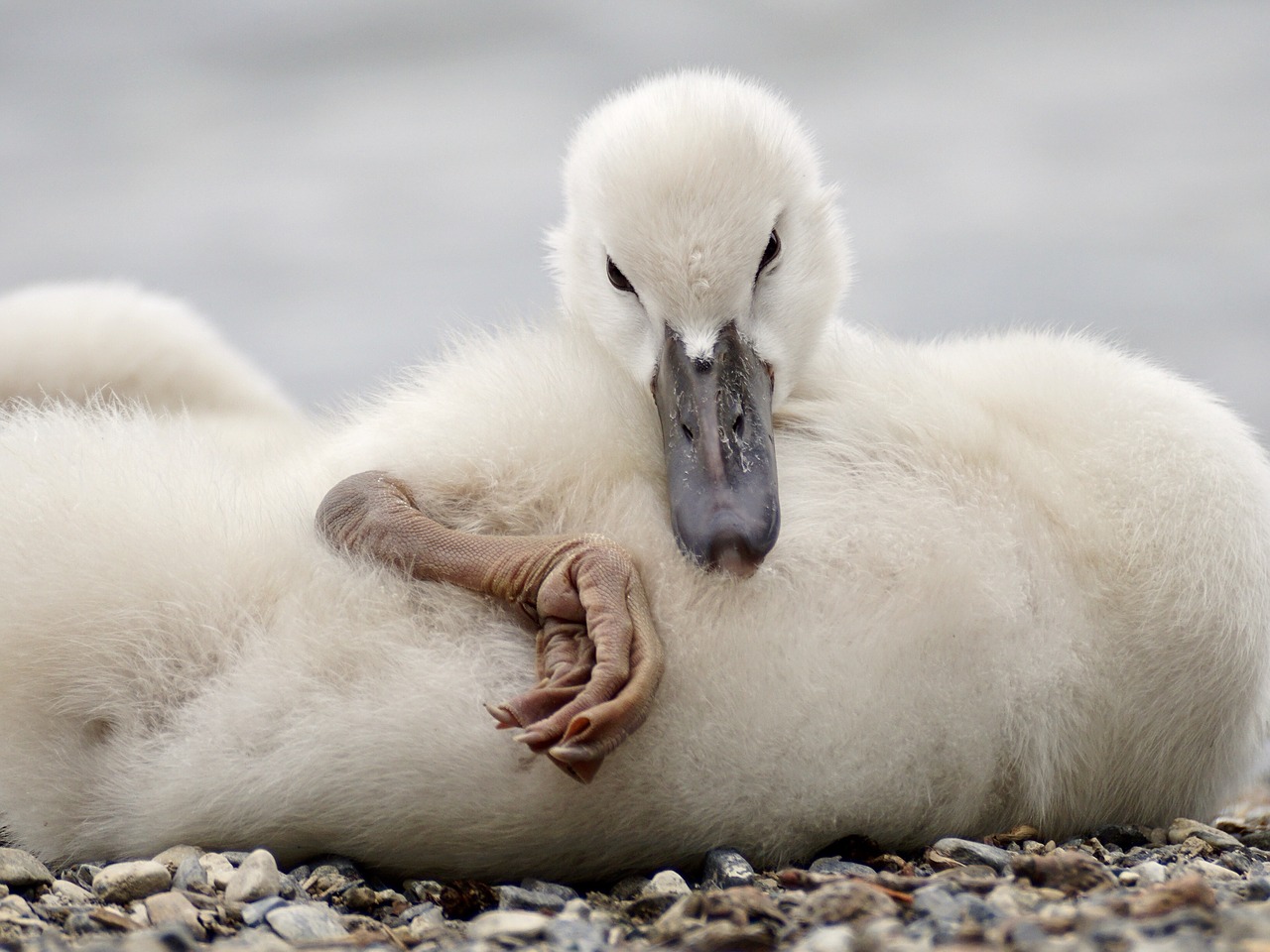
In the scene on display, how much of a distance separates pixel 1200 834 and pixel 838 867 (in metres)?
0.97

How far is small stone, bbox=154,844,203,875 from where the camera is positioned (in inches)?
111

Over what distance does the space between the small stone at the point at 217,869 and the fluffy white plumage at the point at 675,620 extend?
74 mm

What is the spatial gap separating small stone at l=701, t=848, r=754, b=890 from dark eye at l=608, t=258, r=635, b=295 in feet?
4.89

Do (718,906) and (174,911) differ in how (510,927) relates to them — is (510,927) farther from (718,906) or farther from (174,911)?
(174,911)

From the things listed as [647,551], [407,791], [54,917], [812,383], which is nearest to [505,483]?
[647,551]

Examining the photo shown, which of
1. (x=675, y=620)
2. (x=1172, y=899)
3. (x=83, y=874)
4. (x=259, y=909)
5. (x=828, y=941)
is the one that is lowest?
(x=83, y=874)

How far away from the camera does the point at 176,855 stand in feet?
9.40

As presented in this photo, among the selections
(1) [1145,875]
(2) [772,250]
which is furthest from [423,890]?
(2) [772,250]

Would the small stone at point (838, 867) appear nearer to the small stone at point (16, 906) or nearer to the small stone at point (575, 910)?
the small stone at point (575, 910)

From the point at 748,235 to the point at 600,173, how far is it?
0.45 metres

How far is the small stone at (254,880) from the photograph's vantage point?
262cm

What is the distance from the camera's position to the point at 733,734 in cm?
277

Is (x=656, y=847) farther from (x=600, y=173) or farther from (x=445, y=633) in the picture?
(x=600, y=173)

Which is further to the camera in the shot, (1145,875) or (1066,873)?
(1145,875)
